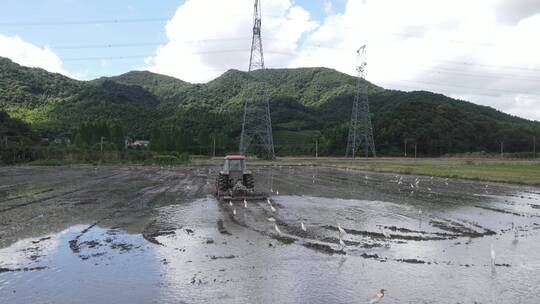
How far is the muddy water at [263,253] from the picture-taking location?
32.3 feet

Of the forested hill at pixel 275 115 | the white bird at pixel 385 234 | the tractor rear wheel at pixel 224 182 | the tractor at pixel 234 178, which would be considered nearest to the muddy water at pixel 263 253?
the white bird at pixel 385 234

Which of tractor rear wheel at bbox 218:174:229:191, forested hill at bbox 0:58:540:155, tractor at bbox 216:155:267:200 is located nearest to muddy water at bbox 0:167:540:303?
tractor at bbox 216:155:267:200

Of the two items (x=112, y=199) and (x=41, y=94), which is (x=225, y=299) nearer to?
(x=112, y=199)

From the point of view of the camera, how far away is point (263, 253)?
13328mm

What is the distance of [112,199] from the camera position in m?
27.6

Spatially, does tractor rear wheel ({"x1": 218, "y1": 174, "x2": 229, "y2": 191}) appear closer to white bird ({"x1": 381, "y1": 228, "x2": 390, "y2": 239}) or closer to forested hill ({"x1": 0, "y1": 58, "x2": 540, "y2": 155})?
white bird ({"x1": 381, "y1": 228, "x2": 390, "y2": 239})

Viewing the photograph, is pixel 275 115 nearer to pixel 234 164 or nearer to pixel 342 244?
pixel 234 164

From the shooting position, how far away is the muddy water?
32.3 feet

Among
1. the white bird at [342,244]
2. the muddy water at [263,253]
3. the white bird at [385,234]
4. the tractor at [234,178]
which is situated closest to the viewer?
the muddy water at [263,253]

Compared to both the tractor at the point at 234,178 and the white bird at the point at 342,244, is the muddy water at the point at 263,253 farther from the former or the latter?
the tractor at the point at 234,178

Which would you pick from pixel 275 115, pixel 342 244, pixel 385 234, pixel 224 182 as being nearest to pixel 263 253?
pixel 342 244

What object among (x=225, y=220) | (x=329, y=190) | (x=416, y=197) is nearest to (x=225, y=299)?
(x=225, y=220)

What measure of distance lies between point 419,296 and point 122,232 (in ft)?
35.9

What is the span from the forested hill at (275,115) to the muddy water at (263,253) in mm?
81025
